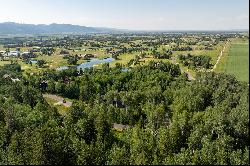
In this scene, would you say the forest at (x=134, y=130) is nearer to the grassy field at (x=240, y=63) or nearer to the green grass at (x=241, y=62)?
the green grass at (x=241, y=62)

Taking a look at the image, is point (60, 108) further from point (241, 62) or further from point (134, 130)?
point (241, 62)

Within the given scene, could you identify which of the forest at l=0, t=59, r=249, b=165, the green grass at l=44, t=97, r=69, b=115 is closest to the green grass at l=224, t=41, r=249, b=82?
the forest at l=0, t=59, r=249, b=165

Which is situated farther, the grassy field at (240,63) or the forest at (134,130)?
the forest at (134,130)

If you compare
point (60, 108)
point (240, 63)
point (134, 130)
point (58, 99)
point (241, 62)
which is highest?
point (241, 62)

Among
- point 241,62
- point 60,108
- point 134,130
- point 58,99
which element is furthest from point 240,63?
point 58,99

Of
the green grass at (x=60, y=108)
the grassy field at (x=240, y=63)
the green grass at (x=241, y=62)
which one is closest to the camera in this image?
the grassy field at (x=240, y=63)

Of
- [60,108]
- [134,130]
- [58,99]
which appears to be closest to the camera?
[134,130]

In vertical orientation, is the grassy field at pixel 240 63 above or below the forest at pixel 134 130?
above

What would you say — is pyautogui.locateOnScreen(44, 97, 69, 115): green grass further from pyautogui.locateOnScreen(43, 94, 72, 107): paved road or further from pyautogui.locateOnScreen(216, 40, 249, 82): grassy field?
pyautogui.locateOnScreen(216, 40, 249, 82): grassy field

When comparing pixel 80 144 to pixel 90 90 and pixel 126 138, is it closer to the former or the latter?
pixel 126 138

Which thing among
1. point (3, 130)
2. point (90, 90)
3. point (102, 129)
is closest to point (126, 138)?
point (102, 129)

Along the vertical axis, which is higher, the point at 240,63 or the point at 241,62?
the point at 241,62

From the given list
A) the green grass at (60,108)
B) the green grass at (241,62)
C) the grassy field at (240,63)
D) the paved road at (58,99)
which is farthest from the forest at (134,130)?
the green grass at (60,108)
